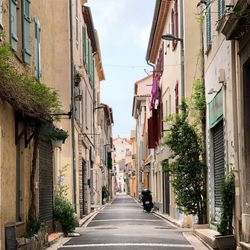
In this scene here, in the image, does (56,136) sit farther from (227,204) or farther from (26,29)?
(227,204)

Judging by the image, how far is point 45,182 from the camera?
19062 millimetres

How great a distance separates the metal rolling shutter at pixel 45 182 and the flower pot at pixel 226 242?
543 cm

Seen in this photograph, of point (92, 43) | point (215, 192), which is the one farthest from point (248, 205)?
point (92, 43)

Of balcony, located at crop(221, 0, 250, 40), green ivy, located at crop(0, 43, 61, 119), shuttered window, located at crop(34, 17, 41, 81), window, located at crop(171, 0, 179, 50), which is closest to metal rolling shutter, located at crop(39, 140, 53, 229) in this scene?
shuttered window, located at crop(34, 17, 41, 81)

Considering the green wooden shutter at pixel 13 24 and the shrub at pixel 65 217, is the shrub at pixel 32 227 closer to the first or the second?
the green wooden shutter at pixel 13 24

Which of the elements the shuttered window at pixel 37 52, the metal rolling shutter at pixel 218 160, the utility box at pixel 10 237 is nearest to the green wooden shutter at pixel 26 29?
the shuttered window at pixel 37 52

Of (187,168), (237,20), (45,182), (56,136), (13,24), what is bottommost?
(45,182)

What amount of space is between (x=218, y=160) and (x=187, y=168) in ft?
7.80

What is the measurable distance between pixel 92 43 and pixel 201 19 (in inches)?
917

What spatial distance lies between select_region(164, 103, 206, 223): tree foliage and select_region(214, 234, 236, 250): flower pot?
6.01 m

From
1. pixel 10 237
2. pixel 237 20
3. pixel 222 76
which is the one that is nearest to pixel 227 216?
pixel 222 76

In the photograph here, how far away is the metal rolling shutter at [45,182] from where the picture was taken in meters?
18.2

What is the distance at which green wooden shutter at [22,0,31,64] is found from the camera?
1556cm

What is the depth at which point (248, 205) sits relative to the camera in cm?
1300
